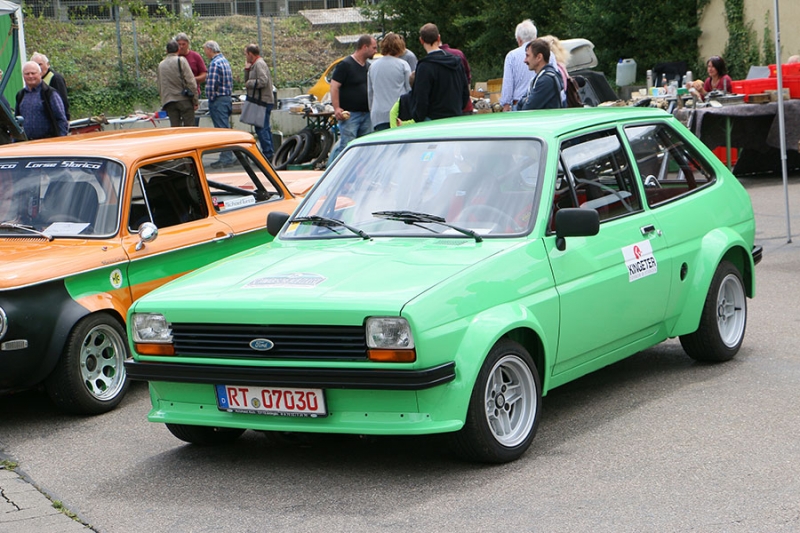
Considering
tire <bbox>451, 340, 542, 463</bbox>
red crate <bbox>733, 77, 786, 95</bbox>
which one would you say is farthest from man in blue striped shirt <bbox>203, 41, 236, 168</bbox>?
tire <bbox>451, 340, 542, 463</bbox>

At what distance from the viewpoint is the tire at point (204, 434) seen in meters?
5.53

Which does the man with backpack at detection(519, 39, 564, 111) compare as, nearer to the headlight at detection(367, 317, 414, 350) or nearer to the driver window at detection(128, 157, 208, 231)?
the driver window at detection(128, 157, 208, 231)

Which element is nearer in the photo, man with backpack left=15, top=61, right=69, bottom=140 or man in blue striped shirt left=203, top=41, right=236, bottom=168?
man with backpack left=15, top=61, right=69, bottom=140

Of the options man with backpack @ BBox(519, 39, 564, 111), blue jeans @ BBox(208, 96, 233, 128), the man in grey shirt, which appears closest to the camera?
man with backpack @ BBox(519, 39, 564, 111)

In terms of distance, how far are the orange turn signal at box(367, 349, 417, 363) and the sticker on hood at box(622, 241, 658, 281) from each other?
1697 millimetres

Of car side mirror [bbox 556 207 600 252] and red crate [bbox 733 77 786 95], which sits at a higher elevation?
red crate [bbox 733 77 786 95]

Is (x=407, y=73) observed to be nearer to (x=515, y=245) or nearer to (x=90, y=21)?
(x=515, y=245)

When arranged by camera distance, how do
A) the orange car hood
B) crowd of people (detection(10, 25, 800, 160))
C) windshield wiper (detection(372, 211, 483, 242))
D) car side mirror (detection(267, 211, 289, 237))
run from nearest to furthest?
windshield wiper (detection(372, 211, 483, 242))
the orange car hood
car side mirror (detection(267, 211, 289, 237))
crowd of people (detection(10, 25, 800, 160))

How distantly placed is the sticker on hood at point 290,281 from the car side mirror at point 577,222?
116cm

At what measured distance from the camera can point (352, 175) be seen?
6160 millimetres

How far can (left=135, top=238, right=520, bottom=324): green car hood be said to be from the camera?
4.76 metres

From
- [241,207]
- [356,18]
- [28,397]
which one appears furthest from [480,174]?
[356,18]

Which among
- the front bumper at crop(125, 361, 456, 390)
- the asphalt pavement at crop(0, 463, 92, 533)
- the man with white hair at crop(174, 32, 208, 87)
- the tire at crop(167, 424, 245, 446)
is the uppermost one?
the man with white hair at crop(174, 32, 208, 87)

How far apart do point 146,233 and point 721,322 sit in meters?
3.44
